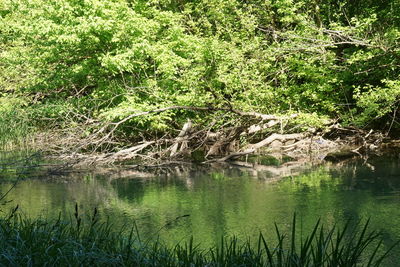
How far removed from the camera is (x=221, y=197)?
37.7ft

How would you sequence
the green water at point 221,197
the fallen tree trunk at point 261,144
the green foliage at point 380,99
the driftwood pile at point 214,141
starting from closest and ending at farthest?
the green water at point 221,197, the green foliage at point 380,99, the driftwood pile at point 214,141, the fallen tree trunk at point 261,144

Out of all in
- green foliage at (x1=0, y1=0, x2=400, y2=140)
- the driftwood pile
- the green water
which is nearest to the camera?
the green water

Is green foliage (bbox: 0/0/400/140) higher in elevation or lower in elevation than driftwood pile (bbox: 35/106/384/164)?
higher

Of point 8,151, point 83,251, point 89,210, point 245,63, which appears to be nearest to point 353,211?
point 89,210

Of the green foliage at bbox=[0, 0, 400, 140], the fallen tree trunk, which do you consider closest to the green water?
the fallen tree trunk

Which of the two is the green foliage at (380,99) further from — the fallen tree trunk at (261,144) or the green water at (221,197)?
the fallen tree trunk at (261,144)

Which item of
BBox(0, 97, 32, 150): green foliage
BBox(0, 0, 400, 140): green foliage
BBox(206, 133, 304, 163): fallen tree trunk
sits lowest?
BBox(206, 133, 304, 163): fallen tree trunk

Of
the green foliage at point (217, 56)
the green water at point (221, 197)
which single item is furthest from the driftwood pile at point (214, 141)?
the green water at point (221, 197)

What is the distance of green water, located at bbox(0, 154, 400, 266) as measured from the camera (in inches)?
352

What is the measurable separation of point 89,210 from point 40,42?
12.5 meters

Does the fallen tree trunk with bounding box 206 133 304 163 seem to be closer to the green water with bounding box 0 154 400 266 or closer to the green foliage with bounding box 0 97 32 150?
the green water with bounding box 0 154 400 266

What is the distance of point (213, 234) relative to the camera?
27.4 ft

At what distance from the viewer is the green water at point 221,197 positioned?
8.95 metres

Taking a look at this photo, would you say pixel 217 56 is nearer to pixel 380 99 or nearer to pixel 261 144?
pixel 261 144
